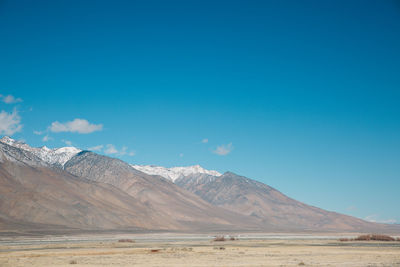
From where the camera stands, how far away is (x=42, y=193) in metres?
175

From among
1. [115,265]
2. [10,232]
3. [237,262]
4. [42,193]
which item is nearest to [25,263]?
[115,265]

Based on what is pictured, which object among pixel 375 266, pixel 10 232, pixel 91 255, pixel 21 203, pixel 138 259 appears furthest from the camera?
pixel 21 203

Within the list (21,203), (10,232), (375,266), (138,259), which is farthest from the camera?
(21,203)

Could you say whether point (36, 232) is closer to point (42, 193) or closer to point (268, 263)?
point (42, 193)

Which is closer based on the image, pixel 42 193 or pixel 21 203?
pixel 21 203

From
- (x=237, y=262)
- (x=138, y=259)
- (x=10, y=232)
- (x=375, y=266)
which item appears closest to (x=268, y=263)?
(x=237, y=262)

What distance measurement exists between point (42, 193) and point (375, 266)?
6114 inches

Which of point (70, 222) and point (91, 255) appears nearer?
point (91, 255)

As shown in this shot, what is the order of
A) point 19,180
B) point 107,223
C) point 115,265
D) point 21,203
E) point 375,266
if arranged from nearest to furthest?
1. point 375,266
2. point 115,265
3. point 21,203
4. point 107,223
5. point 19,180

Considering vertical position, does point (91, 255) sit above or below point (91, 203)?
below

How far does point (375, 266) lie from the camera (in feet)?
120

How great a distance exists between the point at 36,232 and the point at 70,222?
3027 cm

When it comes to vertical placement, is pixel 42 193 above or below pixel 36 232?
above

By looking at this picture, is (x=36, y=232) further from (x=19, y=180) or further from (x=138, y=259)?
(x=138, y=259)
